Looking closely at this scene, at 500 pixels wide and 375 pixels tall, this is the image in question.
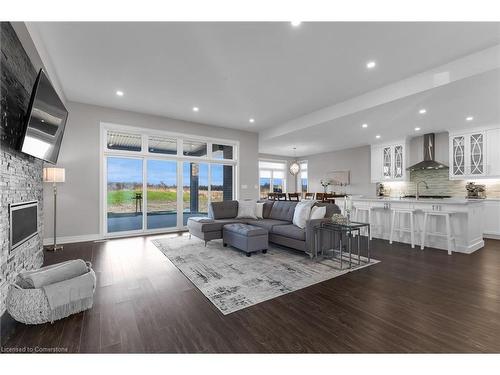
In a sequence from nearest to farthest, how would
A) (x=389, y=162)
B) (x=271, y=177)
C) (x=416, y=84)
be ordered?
(x=416, y=84) < (x=389, y=162) < (x=271, y=177)

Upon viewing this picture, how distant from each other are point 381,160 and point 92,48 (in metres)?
8.13

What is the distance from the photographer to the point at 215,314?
2.10m

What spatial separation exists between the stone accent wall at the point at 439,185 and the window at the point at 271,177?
510 centimetres

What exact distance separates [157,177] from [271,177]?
6.32m

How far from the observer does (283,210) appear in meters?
4.91

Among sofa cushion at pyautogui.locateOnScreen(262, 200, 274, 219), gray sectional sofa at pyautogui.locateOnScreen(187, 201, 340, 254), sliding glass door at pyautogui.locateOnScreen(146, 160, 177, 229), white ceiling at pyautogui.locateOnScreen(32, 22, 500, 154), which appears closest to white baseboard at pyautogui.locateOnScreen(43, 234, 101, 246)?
sliding glass door at pyautogui.locateOnScreen(146, 160, 177, 229)

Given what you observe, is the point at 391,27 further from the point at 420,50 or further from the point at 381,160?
the point at 381,160

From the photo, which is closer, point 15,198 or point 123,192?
point 15,198

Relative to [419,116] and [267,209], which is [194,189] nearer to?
[267,209]

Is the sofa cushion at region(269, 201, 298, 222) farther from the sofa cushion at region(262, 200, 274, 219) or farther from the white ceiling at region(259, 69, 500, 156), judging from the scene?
the white ceiling at region(259, 69, 500, 156)

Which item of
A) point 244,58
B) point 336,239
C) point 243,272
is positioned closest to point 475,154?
point 336,239
